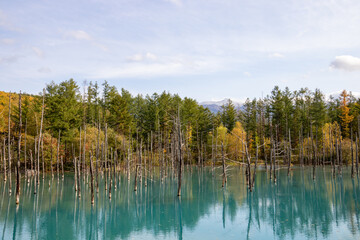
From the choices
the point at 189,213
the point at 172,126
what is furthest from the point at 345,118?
the point at 189,213

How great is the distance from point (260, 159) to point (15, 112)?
43309mm

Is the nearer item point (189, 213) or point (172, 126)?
point (189, 213)

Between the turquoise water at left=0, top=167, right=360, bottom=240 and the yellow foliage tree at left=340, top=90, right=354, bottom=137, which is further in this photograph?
the yellow foliage tree at left=340, top=90, right=354, bottom=137

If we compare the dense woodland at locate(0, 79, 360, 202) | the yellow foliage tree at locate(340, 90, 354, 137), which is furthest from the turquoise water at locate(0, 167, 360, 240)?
the yellow foliage tree at locate(340, 90, 354, 137)

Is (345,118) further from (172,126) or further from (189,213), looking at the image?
(189,213)

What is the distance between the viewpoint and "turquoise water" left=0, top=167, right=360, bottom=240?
1636 centimetres

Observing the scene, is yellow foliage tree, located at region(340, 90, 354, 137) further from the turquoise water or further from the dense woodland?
the turquoise water

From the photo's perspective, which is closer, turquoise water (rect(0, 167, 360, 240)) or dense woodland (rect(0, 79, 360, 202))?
turquoise water (rect(0, 167, 360, 240))

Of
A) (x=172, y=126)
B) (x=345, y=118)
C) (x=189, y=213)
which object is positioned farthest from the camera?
(x=345, y=118)

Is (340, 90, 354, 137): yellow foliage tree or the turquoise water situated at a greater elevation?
(340, 90, 354, 137): yellow foliage tree

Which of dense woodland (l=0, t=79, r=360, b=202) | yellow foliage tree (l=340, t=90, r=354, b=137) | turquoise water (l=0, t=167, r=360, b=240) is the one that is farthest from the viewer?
yellow foliage tree (l=340, t=90, r=354, b=137)

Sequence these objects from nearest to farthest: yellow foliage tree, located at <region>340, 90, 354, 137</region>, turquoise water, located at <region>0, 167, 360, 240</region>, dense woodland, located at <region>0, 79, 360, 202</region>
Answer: turquoise water, located at <region>0, 167, 360, 240</region>, dense woodland, located at <region>0, 79, 360, 202</region>, yellow foliage tree, located at <region>340, 90, 354, 137</region>

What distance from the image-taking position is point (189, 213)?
2097cm

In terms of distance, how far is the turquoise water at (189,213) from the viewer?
53.7 feet
